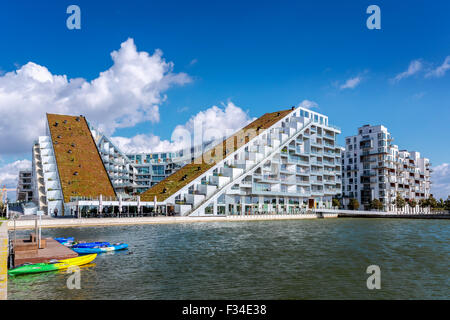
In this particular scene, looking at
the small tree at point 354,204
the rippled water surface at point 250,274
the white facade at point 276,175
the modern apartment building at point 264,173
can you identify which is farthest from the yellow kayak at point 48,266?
the small tree at point 354,204

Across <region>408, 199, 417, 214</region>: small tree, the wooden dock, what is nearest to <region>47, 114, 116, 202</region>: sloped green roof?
the wooden dock

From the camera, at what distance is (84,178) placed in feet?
320

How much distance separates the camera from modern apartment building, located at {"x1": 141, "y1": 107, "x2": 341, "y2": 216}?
316ft

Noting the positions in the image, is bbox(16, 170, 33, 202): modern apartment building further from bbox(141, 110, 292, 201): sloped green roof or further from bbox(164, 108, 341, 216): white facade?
bbox(164, 108, 341, 216): white facade

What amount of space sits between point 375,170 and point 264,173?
6310cm

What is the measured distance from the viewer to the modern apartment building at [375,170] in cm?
15262

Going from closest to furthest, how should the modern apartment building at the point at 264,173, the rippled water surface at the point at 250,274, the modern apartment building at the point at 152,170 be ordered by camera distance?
the rippled water surface at the point at 250,274 → the modern apartment building at the point at 264,173 → the modern apartment building at the point at 152,170

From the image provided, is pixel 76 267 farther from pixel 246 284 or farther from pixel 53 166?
pixel 53 166

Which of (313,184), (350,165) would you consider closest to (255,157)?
(313,184)

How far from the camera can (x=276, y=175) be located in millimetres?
117750

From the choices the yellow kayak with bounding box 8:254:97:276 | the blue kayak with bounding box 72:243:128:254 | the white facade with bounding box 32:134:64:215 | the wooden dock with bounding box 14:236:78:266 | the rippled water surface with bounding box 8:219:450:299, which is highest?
the white facade with bounding box 32:134:64:215

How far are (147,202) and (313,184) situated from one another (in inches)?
2583

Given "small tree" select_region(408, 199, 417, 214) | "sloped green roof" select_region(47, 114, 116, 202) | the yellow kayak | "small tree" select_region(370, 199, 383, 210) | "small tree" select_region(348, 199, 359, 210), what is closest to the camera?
the yellow kayak

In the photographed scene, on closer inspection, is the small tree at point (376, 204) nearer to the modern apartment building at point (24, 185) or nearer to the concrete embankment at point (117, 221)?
the concrete embankment at point (117, 221)
